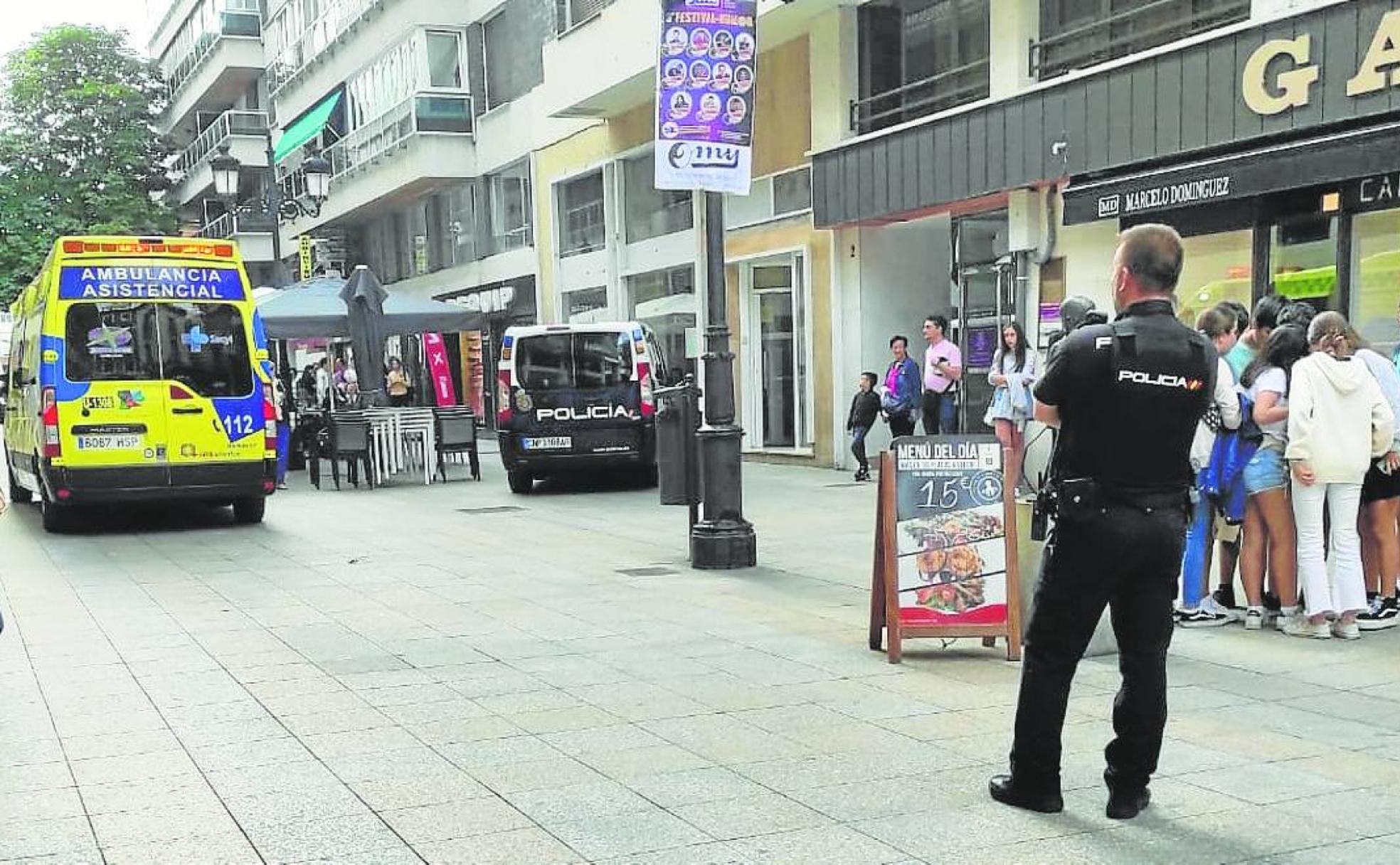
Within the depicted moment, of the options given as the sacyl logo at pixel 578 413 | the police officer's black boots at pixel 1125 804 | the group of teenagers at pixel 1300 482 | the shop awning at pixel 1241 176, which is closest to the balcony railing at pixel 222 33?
the sacyl logo at pixel 578 413

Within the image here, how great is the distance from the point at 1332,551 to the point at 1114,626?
337cm

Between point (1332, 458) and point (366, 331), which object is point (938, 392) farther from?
point (366, 331)

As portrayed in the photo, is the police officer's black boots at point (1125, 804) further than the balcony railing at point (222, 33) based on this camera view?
No

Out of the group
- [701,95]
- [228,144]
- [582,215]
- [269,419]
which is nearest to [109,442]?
[269,419]

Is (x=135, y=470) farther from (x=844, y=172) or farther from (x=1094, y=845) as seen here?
(x=1094, y=845)

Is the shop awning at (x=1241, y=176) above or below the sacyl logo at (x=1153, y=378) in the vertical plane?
above

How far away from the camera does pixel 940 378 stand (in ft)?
47.8

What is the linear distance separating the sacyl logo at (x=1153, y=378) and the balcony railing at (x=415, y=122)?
26.1m

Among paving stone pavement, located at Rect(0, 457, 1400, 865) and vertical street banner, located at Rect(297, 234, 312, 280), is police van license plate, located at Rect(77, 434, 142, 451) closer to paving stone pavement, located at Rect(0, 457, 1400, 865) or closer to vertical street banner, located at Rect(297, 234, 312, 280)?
paving stone pavement, located at Rect(0, 457, 1400, 865)

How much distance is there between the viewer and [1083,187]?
13.0 m

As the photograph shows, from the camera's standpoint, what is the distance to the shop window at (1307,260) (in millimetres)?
11141

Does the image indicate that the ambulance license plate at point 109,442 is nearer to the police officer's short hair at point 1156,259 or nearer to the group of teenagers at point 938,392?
the group of teenagers at point 938,392

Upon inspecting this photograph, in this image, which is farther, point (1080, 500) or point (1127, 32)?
→ point (1127, 32)

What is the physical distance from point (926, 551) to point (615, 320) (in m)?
18.1
